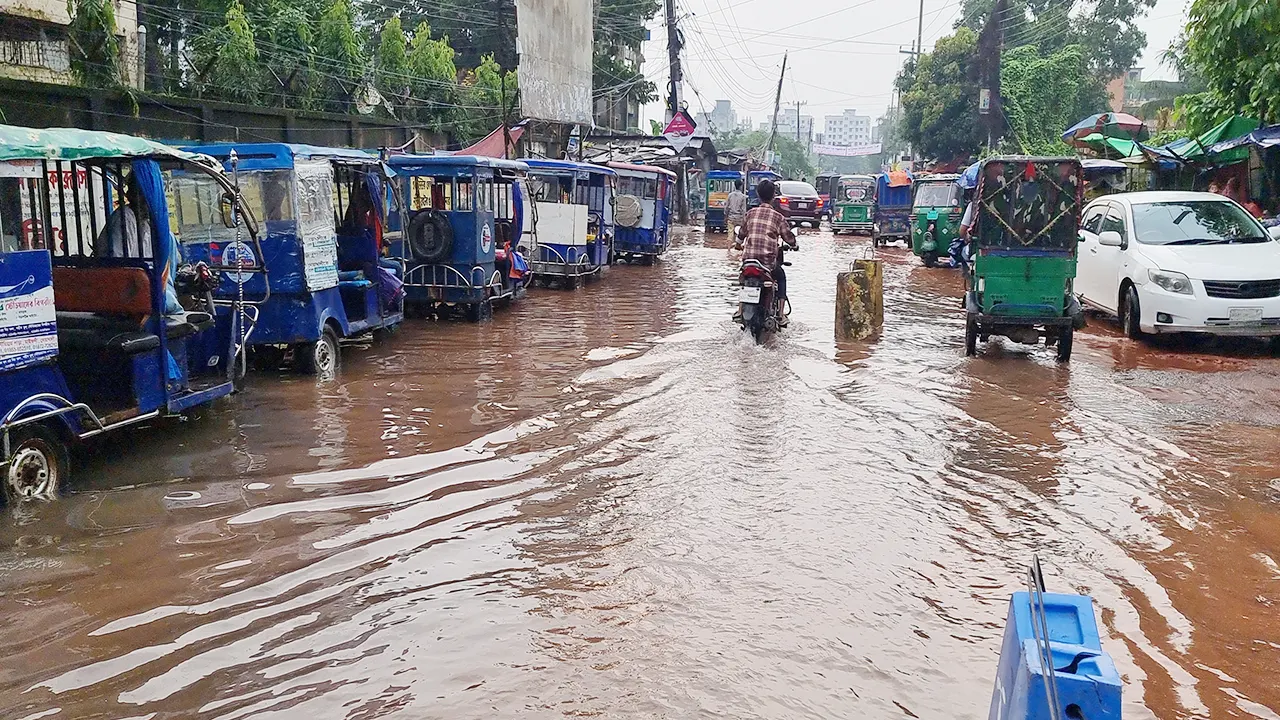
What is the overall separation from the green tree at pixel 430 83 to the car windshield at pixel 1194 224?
21310 millimetres

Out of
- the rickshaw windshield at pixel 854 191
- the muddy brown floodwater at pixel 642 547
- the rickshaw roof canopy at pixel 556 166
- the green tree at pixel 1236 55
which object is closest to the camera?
the muddy brown floodwater at pixel 642 547

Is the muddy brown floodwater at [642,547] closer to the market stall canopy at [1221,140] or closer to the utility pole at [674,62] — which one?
the market stall canopy at [1221,140]

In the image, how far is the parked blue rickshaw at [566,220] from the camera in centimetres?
1842

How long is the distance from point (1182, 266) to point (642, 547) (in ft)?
28.0

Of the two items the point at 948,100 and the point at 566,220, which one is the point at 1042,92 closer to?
the point at 948,100

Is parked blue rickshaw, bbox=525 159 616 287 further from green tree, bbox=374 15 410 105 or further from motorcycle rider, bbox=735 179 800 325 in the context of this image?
green tree, bbox=374 15 410 105

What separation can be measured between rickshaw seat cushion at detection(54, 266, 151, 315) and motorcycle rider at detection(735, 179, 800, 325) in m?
6.79

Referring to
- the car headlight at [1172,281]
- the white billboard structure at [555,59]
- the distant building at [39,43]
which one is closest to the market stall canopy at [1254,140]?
the car headlight at [1172,281]

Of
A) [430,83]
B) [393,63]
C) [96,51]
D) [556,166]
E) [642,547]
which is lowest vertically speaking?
[642,547]

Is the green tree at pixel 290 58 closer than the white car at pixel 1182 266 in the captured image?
No

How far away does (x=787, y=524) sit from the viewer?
5961 mm

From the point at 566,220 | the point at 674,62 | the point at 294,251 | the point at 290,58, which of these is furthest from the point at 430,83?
the point at 294,251

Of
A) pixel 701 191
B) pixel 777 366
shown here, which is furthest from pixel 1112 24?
pixel 777 366

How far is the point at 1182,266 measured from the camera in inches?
450
